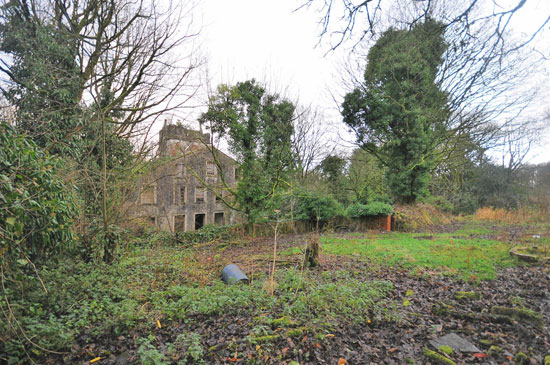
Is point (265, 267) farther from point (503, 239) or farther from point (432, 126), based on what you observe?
point (432, 126)

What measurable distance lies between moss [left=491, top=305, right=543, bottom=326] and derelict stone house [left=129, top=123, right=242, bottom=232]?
292 inches

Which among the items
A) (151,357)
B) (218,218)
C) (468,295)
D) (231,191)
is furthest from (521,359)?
(218,218)

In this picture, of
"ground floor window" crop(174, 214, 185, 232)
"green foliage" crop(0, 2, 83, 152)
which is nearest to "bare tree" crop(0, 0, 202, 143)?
"green foliage" crop(0, 2, 83, 152)

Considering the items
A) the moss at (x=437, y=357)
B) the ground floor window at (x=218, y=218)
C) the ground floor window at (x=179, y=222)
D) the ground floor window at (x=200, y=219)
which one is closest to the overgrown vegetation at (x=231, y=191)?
the moss at (x=437, y=357)

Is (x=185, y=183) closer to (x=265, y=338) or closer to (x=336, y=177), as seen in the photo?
(x=336, y=177)

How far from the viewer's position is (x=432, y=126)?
13.4 m

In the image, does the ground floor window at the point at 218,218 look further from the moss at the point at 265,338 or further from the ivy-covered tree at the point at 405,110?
the moss at the point at 265,338

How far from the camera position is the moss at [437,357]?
262cm

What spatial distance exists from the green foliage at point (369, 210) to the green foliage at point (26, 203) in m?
11.2

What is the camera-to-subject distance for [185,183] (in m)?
16.4

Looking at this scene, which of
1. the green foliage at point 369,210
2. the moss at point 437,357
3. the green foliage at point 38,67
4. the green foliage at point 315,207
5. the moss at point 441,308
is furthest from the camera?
the green foliage at point 315,207

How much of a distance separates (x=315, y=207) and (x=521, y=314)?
384 inches

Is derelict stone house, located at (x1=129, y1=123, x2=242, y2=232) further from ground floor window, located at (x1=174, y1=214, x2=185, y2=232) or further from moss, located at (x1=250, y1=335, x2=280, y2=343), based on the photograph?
moss, located at (x1=250, y1=335, x2=280, y2=343)

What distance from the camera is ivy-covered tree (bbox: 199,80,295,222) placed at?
455 inches
